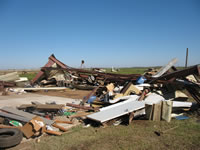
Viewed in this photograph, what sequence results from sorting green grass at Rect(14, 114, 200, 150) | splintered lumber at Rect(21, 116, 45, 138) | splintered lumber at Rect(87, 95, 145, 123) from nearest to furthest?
green grass at Rect(14, 114, 200, 150), splintered lumber at Rect(21, 116, 45, 138), splintered lumber at Rect(87, 95, 145, 123)

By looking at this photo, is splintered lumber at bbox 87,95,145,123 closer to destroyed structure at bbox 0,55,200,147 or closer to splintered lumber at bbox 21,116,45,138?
destroyed structure at bbox 0,55,200,147

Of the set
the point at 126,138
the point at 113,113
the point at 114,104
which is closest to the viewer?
the point at 126,138

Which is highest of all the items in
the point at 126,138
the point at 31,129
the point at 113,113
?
the point at 113,113

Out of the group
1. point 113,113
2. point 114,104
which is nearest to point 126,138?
point 113,113

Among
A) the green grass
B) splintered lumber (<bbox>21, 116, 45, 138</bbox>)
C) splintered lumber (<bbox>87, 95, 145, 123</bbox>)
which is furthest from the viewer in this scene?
splintered lumber (<bbox>87, 95, 145, 123</bbox>)

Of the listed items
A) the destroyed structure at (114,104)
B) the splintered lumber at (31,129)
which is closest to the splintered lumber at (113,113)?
the destroyed structure at (114,104)

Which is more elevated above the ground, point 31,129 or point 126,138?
point 31,129

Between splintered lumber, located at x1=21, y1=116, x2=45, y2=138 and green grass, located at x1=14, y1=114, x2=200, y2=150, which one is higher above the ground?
splintered lumber, located at x1=21, y1=116, x2=45, y2=138

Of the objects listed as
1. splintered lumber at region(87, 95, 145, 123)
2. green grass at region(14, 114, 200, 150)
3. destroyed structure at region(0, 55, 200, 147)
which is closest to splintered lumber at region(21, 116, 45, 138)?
destroyed structure at region(0, 55, 200, 147)

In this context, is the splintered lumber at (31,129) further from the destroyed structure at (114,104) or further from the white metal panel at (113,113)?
the white metal panel at (113,113)

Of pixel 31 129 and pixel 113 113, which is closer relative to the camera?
pixel 31 129

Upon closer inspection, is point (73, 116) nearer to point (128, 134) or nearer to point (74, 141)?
point (74, 141)

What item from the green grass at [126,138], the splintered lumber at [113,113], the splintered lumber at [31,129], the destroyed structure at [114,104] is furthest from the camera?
the splintered lumber at [113,113]

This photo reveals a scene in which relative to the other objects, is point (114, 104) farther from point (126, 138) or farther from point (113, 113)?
point (126, 138)
